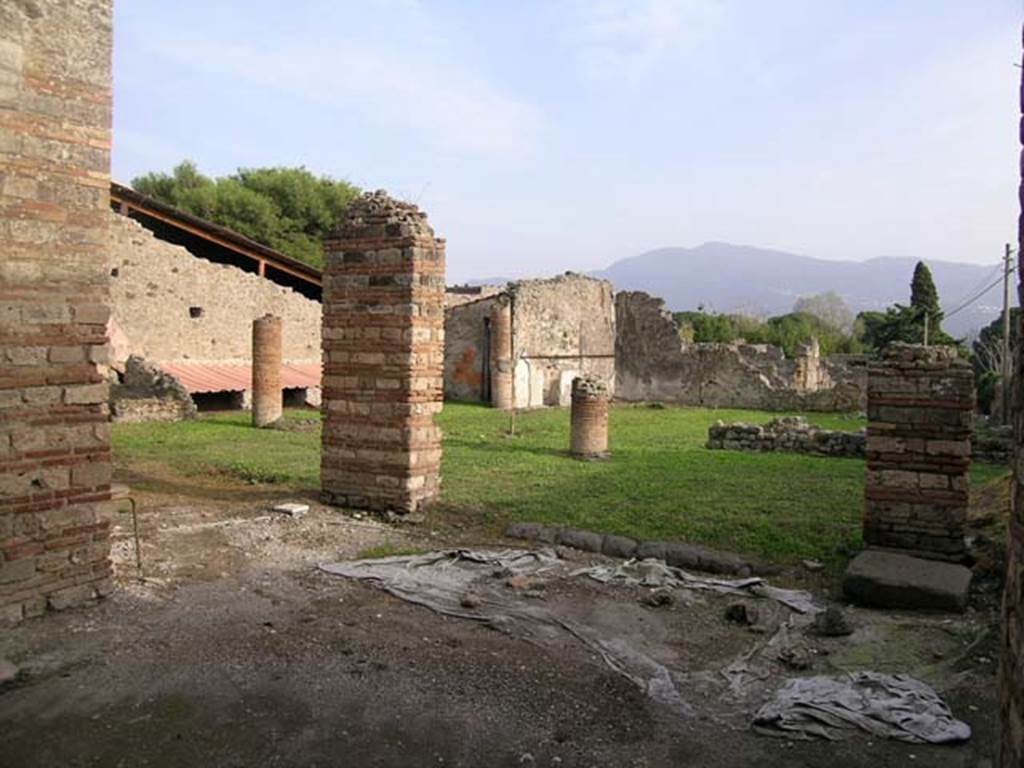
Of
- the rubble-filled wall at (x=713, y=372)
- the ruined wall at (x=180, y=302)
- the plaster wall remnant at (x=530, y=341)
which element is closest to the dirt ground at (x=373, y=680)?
the ruined wall at (x=180, y=302)

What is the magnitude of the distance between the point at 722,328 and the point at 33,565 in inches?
1599

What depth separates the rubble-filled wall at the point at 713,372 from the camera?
26625 mm

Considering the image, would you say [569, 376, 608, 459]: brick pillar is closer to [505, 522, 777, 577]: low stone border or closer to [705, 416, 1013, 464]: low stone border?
[705, 416, 1013, 464]: low stone border

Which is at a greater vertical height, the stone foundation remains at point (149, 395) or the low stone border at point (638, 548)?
the stone foundation remains at point (149, 395)

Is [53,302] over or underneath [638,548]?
over

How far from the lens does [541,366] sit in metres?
26.5

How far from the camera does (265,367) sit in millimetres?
17156

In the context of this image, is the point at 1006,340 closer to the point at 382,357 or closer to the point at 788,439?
the point at 788,439

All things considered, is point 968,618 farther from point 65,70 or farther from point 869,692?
point 65,70

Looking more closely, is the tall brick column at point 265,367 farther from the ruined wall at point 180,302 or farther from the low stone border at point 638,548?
the low stone border at point 638,548

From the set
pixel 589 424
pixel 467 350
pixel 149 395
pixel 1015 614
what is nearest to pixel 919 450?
pixel 1015 614

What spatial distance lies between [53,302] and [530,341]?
2087 cm

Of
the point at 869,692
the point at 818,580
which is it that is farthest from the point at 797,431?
the point at 869,692

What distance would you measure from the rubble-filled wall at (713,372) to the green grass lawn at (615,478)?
32.0 ft
